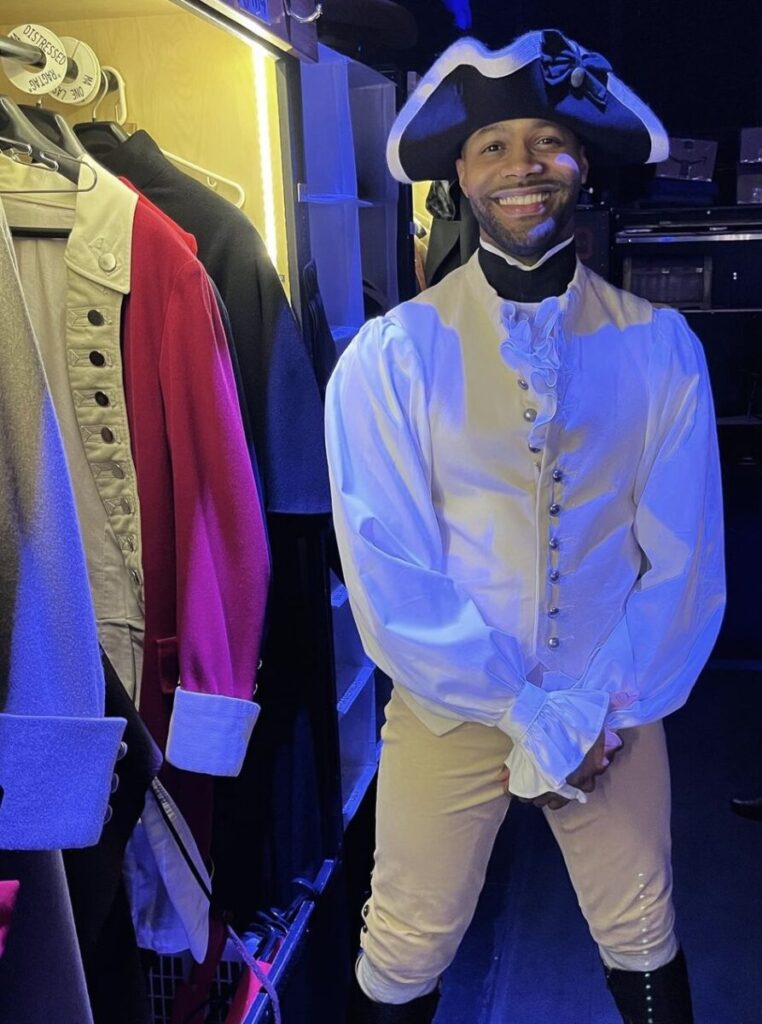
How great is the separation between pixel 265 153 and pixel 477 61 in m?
0.47

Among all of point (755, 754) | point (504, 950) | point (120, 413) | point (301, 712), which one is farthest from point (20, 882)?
point (755, 754)

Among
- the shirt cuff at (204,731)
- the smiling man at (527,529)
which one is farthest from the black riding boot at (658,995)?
the shirt cuff at (204,731)

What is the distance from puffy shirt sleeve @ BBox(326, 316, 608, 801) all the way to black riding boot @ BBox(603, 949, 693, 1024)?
1.08 feet

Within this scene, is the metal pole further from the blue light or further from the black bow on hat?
the blue light

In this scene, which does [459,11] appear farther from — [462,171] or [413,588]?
[413,588]

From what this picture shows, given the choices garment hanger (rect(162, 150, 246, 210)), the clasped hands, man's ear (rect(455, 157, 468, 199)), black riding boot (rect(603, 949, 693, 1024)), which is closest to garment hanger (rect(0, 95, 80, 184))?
garment hanger (rect(162, 150, 246, 210))

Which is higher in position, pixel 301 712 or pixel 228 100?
pixel 228 100

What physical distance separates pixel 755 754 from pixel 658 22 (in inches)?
110

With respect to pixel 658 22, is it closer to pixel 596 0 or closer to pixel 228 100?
pixel 596 0

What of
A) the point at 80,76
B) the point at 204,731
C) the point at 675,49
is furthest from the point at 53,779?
the point at 675,49

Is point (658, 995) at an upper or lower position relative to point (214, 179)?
lower

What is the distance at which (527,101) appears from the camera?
4.21ft

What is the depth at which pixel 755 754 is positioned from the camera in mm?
2893

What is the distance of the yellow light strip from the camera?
1.59m
